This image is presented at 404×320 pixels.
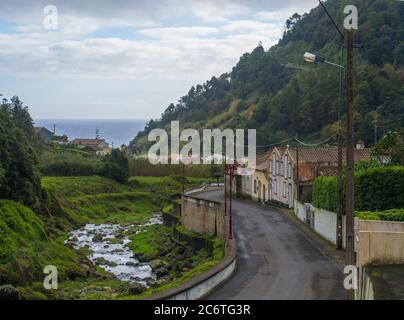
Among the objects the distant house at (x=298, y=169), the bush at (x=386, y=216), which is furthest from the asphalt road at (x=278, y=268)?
the distant house at (x=298, y=169)

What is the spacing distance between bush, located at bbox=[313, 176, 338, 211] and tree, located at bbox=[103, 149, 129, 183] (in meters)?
47.2

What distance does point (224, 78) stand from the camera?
596ft

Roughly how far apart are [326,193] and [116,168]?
1979 inches

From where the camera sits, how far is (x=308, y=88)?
4301 inches

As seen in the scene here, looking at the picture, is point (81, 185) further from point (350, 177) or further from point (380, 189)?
point (350, 177)

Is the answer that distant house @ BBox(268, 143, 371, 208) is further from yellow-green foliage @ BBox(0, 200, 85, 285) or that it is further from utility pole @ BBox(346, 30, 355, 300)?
utility pole @ BBox(346, 30, 355, 300)

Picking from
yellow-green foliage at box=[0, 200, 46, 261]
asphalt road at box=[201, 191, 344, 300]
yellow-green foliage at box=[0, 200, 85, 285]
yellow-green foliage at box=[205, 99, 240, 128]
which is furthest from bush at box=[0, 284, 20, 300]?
yellow-green foliage at box=[205, 99, 240, 128]

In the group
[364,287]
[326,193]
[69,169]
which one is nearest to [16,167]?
[326,193]

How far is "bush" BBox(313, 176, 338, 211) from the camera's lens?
3378 centimetres
